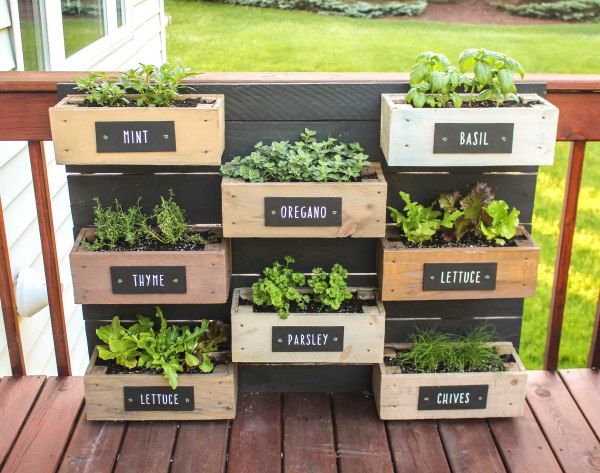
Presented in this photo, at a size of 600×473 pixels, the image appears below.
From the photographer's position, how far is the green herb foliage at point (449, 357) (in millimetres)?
2512

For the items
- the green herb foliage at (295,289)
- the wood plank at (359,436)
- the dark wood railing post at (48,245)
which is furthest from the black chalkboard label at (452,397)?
the dark wood railing post at (48,245)

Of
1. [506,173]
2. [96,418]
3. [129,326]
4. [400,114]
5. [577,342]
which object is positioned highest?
[400,114]

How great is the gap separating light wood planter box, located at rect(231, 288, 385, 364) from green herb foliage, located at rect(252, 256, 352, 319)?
4 cm

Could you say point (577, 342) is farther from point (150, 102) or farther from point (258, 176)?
point (150, 102)

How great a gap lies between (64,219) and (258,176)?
1849 mm

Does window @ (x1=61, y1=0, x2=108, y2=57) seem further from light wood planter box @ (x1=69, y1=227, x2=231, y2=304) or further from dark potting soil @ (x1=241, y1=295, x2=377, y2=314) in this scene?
dark potting soil @ (x1=241, y1=295, x2=377, y2=314)

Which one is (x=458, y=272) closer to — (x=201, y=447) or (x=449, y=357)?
(x=449, y=357)

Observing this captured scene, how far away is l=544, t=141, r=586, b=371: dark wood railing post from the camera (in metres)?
2.50

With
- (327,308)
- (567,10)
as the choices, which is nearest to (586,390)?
(327,308)

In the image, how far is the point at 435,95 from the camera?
7.49 feet

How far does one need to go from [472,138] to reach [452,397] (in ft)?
2.67

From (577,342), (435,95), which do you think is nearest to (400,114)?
(435,95)

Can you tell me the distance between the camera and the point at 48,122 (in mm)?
2389

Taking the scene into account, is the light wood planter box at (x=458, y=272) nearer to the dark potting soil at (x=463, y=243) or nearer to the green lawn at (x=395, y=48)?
the dark potting soil at (x=463, y=243)
